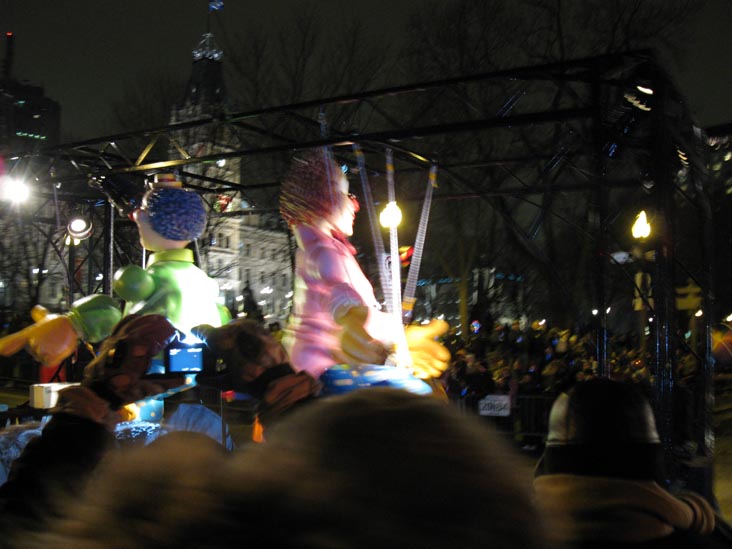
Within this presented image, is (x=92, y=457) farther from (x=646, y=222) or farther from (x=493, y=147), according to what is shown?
(x=493, y=147)

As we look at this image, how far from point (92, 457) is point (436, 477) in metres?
1.12

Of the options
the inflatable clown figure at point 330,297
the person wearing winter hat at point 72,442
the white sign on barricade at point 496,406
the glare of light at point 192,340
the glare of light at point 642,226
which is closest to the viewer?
the person wearing winter hat at point 72,442

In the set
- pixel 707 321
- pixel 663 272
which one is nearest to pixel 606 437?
pixel 663 272

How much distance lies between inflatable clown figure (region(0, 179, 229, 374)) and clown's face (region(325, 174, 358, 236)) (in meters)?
1.44

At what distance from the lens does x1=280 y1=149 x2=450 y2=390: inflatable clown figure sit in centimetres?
588

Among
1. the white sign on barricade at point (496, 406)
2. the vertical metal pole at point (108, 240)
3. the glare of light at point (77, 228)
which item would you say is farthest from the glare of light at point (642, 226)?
the glare of light at point (77, 228)

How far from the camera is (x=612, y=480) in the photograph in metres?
1.64

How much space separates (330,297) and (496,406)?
15.9ft

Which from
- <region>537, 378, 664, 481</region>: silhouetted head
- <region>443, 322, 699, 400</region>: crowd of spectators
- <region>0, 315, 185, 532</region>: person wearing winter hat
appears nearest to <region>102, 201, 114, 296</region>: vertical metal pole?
→ <region>443, 322, 699, 400</region>: crowd of spectators

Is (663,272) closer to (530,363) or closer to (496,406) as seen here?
(496,406)

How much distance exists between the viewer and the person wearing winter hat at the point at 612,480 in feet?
5.10

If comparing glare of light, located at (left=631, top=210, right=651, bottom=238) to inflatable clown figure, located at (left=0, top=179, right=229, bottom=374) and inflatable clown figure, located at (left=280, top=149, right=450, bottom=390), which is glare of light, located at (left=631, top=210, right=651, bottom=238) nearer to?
inflatable clown figure, located at (left=280, top=149, right=450, bottom=390)

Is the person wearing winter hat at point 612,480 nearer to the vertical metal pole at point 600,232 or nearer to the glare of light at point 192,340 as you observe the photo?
the glare of light at point 192,340

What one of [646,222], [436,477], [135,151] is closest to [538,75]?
[646,222]
